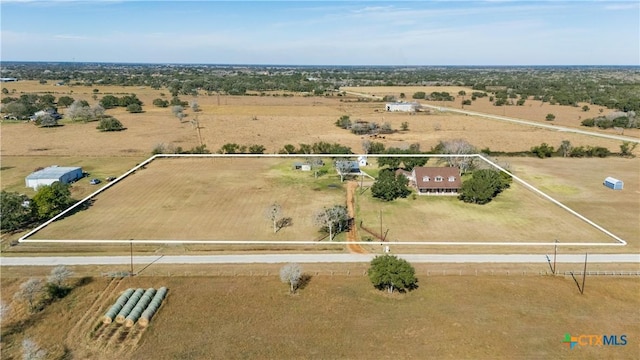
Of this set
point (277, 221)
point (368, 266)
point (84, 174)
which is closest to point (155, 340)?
point (368, 266)

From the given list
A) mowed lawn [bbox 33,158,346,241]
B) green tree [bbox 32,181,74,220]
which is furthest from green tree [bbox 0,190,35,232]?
mowed lawn [bbox 33,158,346,241]

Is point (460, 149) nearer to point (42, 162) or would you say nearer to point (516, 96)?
point (42, 162)

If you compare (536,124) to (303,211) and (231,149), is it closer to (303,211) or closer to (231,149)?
(231,149)

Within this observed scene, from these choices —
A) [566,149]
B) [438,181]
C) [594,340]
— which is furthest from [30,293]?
[566,149]

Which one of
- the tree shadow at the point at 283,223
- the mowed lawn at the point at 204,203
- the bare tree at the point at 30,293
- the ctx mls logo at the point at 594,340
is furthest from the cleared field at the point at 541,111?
the bare tree at the point at 30,293

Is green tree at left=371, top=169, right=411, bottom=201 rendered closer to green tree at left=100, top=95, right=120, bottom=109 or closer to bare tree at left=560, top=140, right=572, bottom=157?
bare tree at left=560, top=140, right=572, bottom=157
